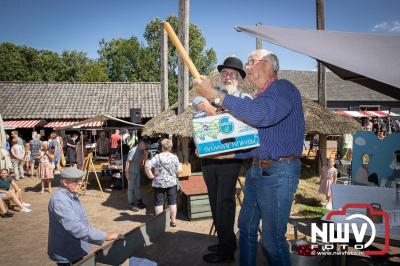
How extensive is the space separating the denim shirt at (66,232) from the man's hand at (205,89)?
2214 mm

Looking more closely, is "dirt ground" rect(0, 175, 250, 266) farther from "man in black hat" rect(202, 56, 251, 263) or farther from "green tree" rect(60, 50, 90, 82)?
"green tree" rect(60, 50, 90, 82)

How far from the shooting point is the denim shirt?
341 cm

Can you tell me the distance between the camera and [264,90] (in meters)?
2.60

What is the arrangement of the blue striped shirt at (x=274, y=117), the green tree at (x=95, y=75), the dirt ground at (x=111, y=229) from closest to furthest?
the blue striped shirt at (x=274, y=117)
the dirt ground at (x=111, y=229)
the green tree at (x=95, y=75)

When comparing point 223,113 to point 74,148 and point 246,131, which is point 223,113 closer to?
point 246,131

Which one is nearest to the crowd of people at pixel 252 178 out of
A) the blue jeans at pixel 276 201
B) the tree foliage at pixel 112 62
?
the blue jeans at pixel 276 201

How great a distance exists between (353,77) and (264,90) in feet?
5.80

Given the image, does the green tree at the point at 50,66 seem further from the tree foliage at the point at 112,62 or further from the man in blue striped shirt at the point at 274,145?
the man in blue striped shirt at the point at 274,145

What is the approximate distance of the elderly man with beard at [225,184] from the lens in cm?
373

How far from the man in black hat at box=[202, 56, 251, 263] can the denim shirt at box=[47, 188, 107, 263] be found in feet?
4.87

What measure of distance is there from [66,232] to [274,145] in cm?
269

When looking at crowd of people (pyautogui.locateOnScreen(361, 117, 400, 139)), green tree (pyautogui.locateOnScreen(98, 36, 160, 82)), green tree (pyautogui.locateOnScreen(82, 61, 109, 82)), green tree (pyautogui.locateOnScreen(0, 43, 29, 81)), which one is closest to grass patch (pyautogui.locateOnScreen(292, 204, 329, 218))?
crowd of people (pyautogui.locateOnScreen(361, 117, 400, 139))

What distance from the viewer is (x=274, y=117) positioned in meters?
2.36

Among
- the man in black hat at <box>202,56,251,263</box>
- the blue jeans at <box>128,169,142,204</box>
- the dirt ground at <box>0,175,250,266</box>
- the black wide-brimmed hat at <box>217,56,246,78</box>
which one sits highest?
the black wide-brimmed hat at <box>217,56,246,78</box>
